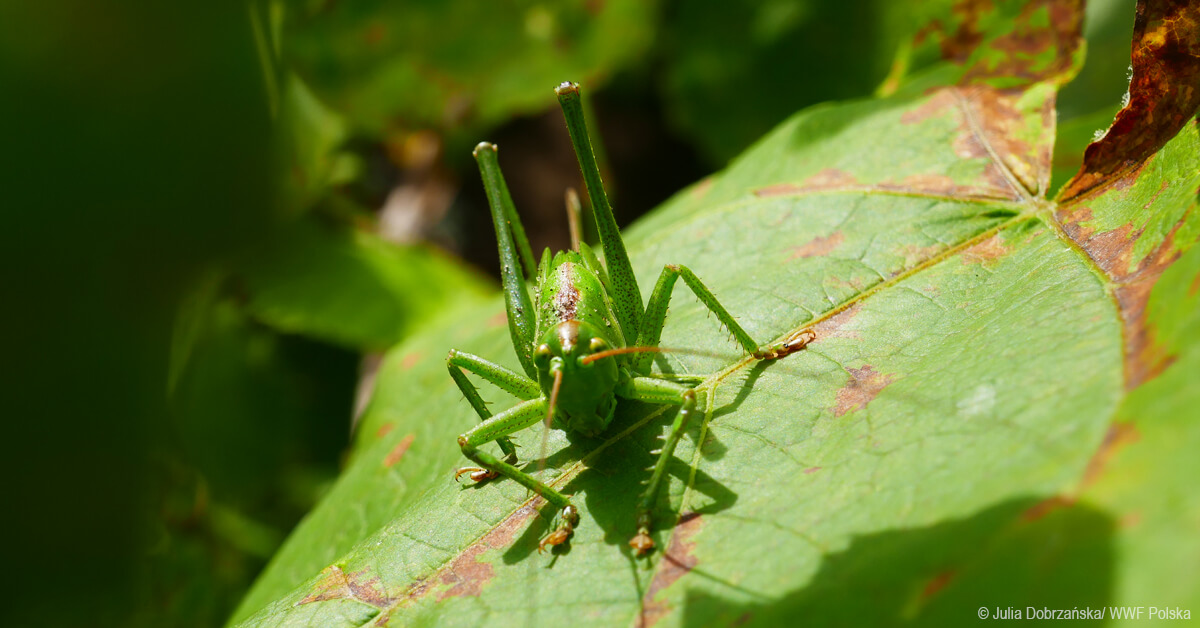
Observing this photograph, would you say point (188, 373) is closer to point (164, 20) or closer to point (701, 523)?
point (164, 20)

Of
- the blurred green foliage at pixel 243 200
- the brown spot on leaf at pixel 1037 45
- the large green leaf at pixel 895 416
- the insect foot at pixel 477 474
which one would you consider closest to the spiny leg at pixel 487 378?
the large green leaf at pixel 895 416

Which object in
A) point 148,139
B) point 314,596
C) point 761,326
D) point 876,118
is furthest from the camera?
point 876,118

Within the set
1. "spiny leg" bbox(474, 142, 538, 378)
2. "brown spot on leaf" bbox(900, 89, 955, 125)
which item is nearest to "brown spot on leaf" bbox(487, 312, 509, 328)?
"spiny leg" bbox(474, 142, 538, 378)

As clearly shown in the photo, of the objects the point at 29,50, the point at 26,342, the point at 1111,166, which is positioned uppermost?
the point at 29,50

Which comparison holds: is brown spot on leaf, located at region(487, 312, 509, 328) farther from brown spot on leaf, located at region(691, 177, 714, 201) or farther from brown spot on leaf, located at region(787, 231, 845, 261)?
brown spot on leaf, located at region(787, 231, 845, 261)

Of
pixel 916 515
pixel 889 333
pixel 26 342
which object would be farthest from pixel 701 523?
pixel 26 342

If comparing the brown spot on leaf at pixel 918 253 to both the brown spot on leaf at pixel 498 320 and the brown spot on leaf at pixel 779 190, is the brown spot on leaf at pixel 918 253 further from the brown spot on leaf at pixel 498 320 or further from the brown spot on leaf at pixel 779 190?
the brown spot on leaf at pixel 498 320
